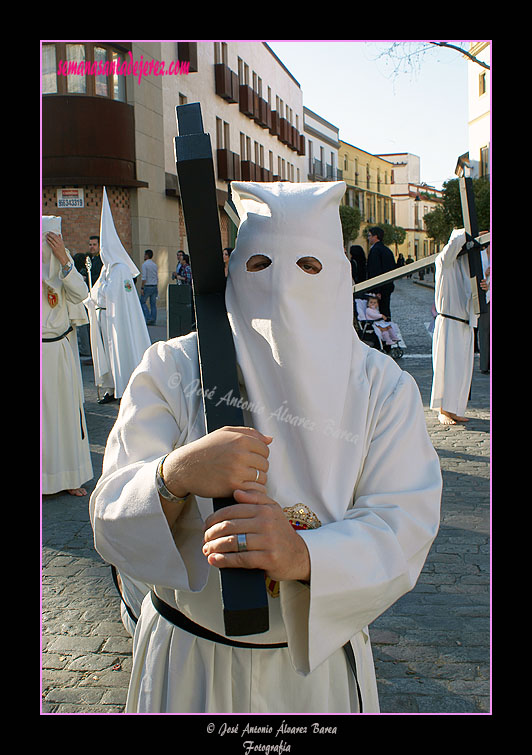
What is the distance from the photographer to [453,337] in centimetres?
909

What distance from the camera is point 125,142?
23938 millimetres

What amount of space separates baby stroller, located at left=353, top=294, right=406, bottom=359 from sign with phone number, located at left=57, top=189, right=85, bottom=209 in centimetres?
1241

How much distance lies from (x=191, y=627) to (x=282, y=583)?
0.35 metres

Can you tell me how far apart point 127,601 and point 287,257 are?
64.6 inches

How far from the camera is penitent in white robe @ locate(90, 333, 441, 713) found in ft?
5.05

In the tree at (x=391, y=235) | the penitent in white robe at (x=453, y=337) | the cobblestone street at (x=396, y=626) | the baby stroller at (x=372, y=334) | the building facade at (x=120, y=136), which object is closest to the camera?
the cobblestone street at (x=396, y=626)

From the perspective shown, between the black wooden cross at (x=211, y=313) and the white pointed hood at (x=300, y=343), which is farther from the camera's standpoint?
the white pointed hood at (x=300, y=343)


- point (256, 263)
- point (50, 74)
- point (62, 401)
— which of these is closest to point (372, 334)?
point (62, 401)

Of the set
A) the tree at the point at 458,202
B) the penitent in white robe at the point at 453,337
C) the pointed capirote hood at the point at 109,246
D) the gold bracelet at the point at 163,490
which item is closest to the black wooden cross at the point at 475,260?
the penitent in white robe at the point at 453,337

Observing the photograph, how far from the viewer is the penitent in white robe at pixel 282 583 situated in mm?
1538

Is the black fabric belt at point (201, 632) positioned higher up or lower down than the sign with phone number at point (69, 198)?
lower down

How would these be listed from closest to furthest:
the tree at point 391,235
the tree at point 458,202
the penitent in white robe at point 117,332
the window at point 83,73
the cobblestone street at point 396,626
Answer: the cobblestone street at point 396,626 → the penitent in white robe at point 117,332 → the window at point 83,73 → the tree at point 458,202 → the tree at point 391,235

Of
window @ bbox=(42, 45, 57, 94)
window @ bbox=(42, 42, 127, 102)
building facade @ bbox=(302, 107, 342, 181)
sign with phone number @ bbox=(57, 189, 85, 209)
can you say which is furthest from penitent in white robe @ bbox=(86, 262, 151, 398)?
building facade @ bbox=(302, 107, 342, 181)

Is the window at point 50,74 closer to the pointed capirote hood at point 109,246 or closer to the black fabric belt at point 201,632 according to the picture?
the pointed capirote hood at point 109,246
